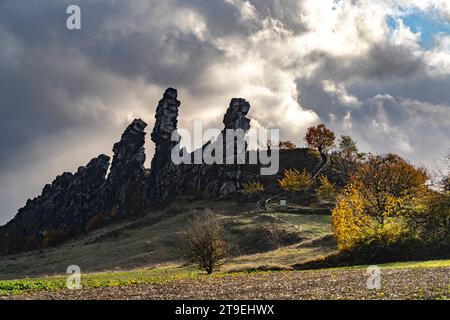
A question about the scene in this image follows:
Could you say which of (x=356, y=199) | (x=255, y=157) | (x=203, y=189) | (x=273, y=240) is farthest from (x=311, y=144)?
(x=356, y=199)

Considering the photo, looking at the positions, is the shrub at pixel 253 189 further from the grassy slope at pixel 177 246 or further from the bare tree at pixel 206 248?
the bare tree at pixel 206 248

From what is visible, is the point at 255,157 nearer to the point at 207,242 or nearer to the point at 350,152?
the point at 350,152

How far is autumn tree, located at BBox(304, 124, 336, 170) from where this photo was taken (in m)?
179

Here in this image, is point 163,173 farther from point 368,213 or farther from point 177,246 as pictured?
point 368,213

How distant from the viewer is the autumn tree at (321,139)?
17900 cm

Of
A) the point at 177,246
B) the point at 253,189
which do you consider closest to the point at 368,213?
the point at 177,246

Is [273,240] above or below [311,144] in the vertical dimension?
below

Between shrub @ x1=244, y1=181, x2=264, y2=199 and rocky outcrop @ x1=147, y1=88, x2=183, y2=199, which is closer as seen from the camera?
shrub @ x1=244, y1=181, x2=264, y2=199

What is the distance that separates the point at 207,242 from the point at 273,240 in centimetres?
3665

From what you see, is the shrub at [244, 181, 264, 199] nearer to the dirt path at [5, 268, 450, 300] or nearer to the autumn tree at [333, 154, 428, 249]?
the autumn tree at [333, 154, 428, 249]

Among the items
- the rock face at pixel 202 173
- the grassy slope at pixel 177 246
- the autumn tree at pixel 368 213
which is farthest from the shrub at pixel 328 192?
the autumn tree at pixel 368 213

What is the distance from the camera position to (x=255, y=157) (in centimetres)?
19762

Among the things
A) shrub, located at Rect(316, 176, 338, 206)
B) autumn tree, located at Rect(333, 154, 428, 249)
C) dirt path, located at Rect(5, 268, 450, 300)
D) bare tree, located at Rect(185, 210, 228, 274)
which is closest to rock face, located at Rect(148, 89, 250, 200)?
shrub, located at Rect(316, 176, 338, 206)
